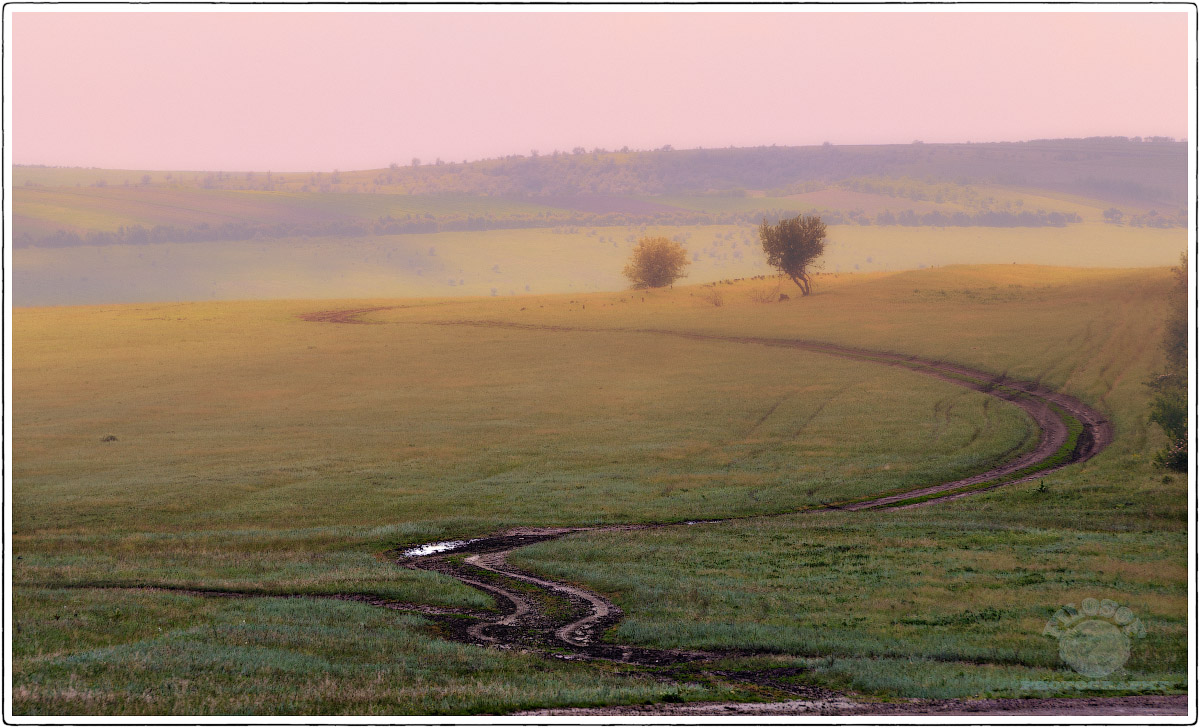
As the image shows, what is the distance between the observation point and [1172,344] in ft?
182

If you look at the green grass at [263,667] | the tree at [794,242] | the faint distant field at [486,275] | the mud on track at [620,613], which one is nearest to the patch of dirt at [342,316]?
the faint distant field at [486,275]

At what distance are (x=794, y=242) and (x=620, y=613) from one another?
11423cm

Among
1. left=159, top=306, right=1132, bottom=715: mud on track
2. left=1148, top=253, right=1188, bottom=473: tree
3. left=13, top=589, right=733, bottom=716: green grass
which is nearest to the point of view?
left=13, top=589, right=733, bottom=716: green grass

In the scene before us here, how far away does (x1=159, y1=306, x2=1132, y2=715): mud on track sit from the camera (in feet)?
60.3

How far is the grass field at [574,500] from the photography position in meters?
22.0

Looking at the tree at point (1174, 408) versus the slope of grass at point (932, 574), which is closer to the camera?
the slope of grass at point (932, 574)

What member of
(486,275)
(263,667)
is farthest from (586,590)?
(486,275)

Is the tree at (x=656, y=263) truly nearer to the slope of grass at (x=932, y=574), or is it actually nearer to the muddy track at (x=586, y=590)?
the muddy track at (x=586, y=590)

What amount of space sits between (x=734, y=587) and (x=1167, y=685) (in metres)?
14.1

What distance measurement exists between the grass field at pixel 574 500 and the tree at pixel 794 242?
42.7 feet

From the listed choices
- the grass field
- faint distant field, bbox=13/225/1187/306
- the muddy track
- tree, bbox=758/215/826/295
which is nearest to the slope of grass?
the grass field

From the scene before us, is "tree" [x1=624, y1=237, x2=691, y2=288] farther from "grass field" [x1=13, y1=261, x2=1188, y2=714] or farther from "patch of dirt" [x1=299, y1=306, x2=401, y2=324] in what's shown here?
"grass field" [x1=13, y1=261, x2=1188, y2=714]

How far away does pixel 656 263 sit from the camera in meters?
170

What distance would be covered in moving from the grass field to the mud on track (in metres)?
1.03
